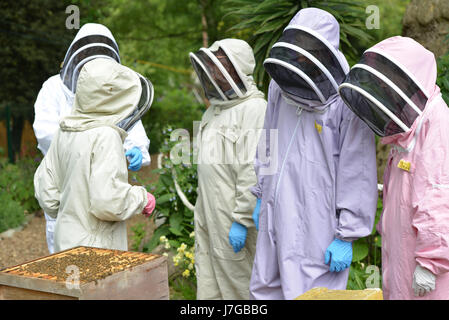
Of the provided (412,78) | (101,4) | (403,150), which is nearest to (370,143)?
(403,150)

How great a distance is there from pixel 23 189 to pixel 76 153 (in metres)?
6.35

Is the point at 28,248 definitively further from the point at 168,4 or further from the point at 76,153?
the point at 168,4

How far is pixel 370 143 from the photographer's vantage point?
3.24m

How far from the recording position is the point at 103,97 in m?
3.33

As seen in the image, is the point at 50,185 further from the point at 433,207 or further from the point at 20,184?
the point at 20,184

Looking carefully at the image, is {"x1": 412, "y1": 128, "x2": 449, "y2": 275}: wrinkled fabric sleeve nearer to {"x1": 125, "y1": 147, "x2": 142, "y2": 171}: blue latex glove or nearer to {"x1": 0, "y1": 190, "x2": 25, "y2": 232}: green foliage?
{"x1": 125, "y1": 147, "x2": 142, "y2": 171}: blue latex glove

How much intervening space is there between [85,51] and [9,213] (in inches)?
186

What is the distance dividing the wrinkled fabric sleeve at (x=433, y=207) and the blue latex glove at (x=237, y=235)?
150 centimetres

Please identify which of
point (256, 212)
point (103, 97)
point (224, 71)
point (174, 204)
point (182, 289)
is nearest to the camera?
point (103, 97)

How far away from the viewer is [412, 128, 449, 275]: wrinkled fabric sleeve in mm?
2783

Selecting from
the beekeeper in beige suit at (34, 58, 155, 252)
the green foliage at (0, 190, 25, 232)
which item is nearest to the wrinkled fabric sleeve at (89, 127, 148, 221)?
the beekeeper in beige suit at (34, 58, 155, 252)

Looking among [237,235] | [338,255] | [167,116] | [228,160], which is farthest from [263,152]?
[167,116]

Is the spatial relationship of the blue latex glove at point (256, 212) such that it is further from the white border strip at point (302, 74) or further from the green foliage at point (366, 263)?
the green foliage at point (366, 263)

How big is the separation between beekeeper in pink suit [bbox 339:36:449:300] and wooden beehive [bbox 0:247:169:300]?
4.20ft
